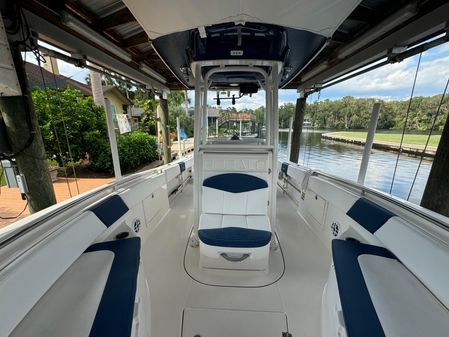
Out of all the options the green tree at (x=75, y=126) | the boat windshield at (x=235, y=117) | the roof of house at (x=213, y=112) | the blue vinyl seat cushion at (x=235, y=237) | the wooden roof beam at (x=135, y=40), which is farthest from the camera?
the green tree at (x=75, y=126)

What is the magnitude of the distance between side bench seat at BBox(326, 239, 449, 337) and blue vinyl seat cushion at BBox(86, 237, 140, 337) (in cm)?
87

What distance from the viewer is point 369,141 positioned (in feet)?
4.85

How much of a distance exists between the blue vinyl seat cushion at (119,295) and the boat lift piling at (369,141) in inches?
69.7

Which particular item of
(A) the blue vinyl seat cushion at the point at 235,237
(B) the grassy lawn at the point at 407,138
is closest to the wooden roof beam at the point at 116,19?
(A) the blue vinyl seat cushion at the point at 235,237

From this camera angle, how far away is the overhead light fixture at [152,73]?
8.93 ft

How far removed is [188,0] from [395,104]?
1.73m

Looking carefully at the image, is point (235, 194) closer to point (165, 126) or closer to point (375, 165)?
point (375, 165)

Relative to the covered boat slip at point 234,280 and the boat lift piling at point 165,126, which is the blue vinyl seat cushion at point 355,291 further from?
the boat lift piling at point 165,126

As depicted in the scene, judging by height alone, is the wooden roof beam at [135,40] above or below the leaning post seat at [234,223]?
above

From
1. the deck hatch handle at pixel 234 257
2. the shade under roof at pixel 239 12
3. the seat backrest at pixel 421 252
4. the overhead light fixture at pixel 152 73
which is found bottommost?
the deck hatch handle at pixel 234 257

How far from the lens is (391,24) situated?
58.7 inches

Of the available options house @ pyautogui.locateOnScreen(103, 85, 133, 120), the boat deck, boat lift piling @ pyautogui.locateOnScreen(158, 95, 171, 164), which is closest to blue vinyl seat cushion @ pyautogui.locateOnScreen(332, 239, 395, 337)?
the boat deck

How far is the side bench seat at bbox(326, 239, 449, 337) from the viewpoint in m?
0.76

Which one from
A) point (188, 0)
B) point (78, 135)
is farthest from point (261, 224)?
point (78, 135)
